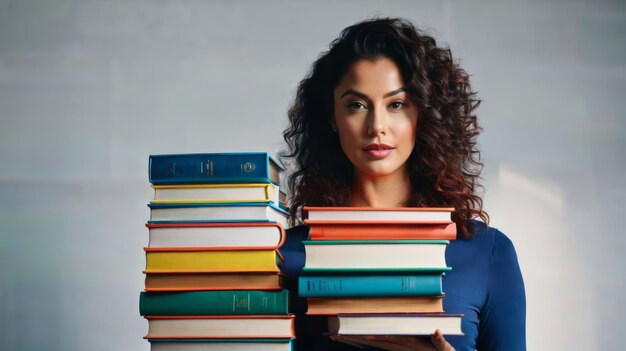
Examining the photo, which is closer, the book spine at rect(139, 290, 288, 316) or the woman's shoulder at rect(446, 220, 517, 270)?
the book spine at rect(139, 290, 288, 316)

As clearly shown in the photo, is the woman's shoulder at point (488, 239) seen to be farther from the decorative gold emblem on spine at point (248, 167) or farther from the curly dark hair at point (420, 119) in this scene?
the decorative gold emblem on spine at point (248, 167)

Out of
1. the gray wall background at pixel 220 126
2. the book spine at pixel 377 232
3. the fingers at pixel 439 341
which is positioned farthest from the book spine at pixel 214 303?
the gray wall background at pixel 220 126

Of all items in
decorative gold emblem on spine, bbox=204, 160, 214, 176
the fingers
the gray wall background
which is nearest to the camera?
the fingers

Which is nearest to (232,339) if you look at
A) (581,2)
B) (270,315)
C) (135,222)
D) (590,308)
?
(270,315)

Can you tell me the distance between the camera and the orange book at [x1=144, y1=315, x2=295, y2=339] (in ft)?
4.50

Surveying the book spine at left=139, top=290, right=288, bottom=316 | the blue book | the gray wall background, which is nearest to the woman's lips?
the blue book

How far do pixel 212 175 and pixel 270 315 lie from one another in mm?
255

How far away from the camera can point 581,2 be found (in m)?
3.19

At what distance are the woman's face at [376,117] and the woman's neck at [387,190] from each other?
59 millimetres

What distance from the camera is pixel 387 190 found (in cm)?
182

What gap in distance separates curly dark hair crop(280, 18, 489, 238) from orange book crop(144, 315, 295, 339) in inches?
14.1

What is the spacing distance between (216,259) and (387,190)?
553mm

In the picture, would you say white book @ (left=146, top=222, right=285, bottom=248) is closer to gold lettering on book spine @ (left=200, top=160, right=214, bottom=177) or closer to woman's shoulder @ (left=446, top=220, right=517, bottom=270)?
gold lettering on book spine @ (left=200, top=160, right=214, bottom=177)

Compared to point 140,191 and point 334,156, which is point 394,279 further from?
point 140,191
